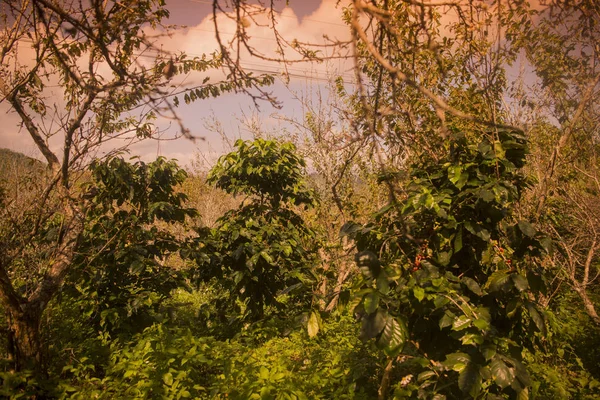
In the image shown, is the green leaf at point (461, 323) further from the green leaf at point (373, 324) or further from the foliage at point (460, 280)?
the green leaf at point (373, 324)

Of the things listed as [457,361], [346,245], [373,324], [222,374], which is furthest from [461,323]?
[346,245]

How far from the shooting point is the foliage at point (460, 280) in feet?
4.82

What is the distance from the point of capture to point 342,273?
20.7 feet

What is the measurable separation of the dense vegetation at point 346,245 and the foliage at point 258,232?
1.4 inches

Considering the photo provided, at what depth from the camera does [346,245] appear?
250 inches

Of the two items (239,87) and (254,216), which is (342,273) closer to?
(254,216)

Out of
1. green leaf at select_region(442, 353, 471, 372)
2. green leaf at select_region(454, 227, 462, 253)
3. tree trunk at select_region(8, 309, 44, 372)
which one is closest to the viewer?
green leaf at select_region(442, 353, 471, 372)

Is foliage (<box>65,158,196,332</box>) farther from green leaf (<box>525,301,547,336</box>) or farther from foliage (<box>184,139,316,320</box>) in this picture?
green leaf (<box>525,301,547,336</box>)

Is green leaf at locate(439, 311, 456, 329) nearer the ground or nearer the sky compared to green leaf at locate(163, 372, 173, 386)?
nearer the sky

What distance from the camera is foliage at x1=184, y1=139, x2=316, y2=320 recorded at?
175 inches

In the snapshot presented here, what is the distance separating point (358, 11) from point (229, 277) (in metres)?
A: 4.11

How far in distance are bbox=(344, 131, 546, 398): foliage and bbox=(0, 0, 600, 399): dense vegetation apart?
0.01 metres

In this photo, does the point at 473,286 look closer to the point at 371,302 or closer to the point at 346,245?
the point at 371,302

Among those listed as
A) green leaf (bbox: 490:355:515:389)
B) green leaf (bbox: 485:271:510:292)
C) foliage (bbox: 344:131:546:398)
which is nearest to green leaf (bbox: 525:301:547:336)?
foliage (bbox: 344:131:546:398)
